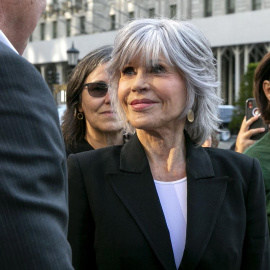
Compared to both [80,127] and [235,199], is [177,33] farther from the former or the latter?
[80,127]

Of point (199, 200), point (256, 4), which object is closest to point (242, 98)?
point (256, 4)

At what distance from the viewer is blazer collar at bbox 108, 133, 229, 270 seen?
101 inches

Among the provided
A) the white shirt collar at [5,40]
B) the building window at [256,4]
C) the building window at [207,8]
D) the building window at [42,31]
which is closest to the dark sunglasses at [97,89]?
the white shirt collar at [5,40]

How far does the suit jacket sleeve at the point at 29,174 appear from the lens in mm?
1430

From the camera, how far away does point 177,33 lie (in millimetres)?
2783

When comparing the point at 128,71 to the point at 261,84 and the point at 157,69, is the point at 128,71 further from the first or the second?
the point at 261,84

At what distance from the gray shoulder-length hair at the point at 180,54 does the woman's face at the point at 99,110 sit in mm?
1050

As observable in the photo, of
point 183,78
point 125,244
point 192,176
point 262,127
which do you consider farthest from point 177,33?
point 262,127

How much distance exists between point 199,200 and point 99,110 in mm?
1461

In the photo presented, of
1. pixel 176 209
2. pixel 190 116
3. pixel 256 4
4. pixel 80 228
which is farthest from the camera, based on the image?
pixel 256 4

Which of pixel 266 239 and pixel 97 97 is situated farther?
pixel 97 97

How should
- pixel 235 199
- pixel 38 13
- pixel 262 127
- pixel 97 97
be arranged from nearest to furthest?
pixel 38 13 → pixel 235 199 → pixel 97 97 → pixel 262 127

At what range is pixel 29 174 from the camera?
4.76 ft

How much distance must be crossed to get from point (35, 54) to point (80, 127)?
50.7 metres
